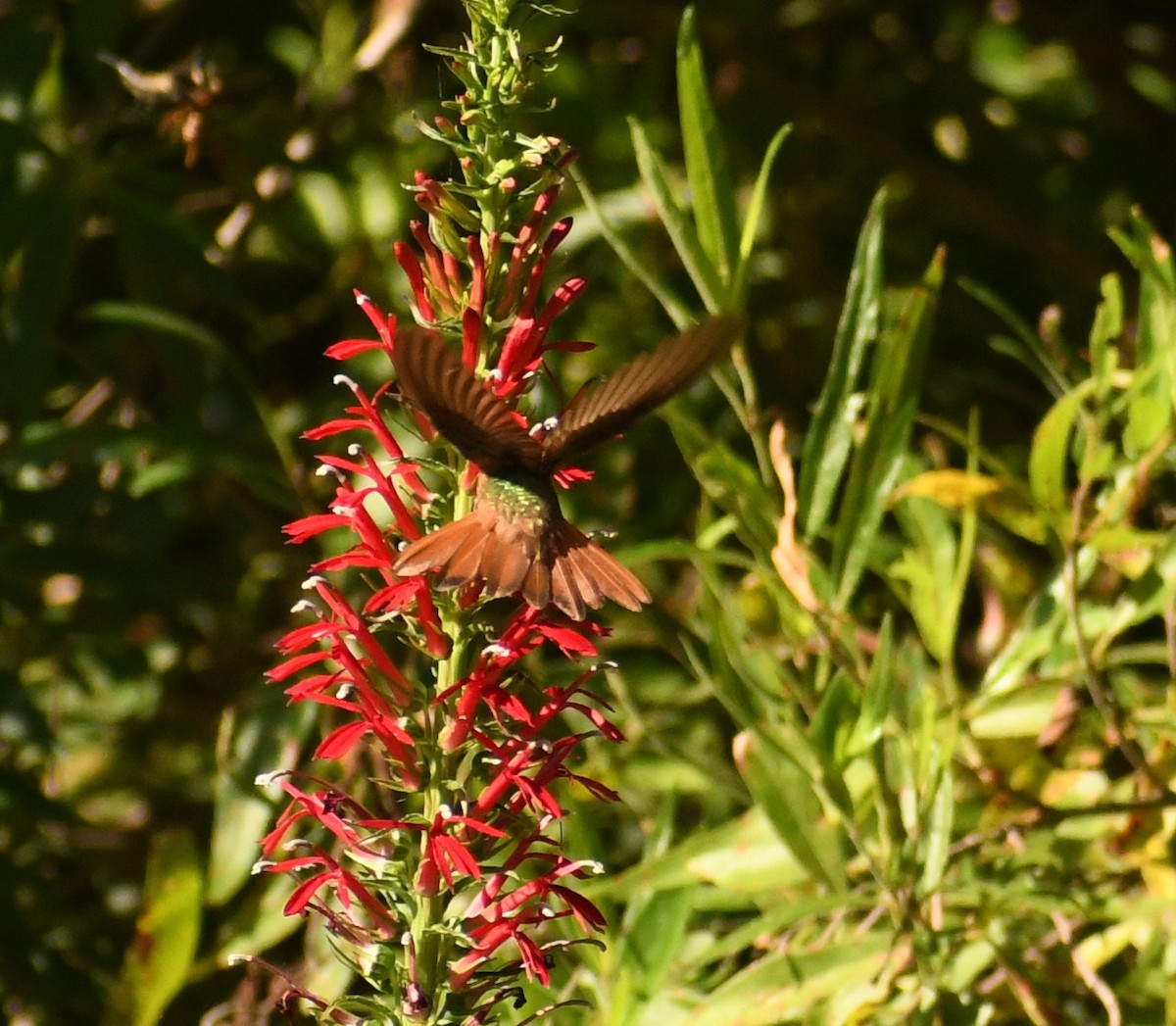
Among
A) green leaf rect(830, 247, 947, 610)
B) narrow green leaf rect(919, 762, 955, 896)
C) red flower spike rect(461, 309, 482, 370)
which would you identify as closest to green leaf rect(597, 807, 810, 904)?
narrow green leaf rect(919, 762, 955, 896)

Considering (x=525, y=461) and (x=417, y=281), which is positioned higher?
(x=417, y=281)

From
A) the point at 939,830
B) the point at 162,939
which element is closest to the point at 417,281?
the point at 939,830

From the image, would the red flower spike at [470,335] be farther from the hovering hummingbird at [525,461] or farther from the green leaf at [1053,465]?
the green leaf at [1053,465]

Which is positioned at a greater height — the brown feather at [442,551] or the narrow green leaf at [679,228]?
the narrow green leaf at [679,228]

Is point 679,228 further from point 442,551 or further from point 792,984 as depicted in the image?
point 792,984

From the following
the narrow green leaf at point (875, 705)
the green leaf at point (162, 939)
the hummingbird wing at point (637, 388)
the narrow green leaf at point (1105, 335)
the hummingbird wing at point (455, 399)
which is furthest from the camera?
the green leaf at point (162, 939)

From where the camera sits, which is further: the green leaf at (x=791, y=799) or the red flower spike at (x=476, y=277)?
the green leaf at (x=791, y=799)

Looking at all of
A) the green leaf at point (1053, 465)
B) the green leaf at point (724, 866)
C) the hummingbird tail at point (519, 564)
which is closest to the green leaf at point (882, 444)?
the green leaf at point (1053, 465)

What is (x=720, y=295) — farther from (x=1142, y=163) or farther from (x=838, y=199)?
(x=1142, y=163)
